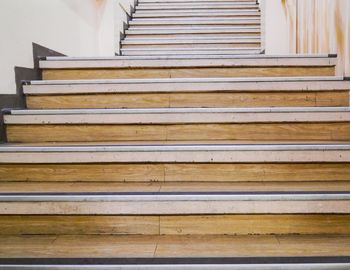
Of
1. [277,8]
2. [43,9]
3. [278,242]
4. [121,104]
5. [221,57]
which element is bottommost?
[278,242]

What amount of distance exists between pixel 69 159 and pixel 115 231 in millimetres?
441

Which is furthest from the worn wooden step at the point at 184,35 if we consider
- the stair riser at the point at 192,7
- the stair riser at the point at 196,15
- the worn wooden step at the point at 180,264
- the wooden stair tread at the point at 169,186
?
the worn wooden step at the point at 180,264

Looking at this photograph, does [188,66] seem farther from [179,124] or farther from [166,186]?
[166,186]

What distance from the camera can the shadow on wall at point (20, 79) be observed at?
84.0 inches

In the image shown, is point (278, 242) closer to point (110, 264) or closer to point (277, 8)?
point (110, 264)

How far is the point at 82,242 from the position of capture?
1.48 m

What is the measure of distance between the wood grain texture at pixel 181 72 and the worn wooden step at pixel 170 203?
3.86 feet

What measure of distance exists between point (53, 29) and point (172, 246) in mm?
2091

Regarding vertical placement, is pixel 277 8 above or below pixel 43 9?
above

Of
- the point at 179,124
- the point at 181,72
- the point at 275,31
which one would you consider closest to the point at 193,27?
the point at 275,31

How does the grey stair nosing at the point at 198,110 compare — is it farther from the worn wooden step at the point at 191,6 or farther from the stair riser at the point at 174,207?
the worn wooden step at the point at 191,6

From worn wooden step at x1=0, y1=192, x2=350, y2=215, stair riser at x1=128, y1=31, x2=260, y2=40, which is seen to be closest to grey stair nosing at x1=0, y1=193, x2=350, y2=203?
worn wooden step at x1=0, y1=192, x2=350, y2=215

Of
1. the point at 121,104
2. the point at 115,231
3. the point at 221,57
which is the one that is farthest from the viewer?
the point at 221,57

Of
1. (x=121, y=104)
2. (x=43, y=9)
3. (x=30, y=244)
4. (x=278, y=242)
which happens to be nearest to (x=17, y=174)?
(x=30, y=244)
